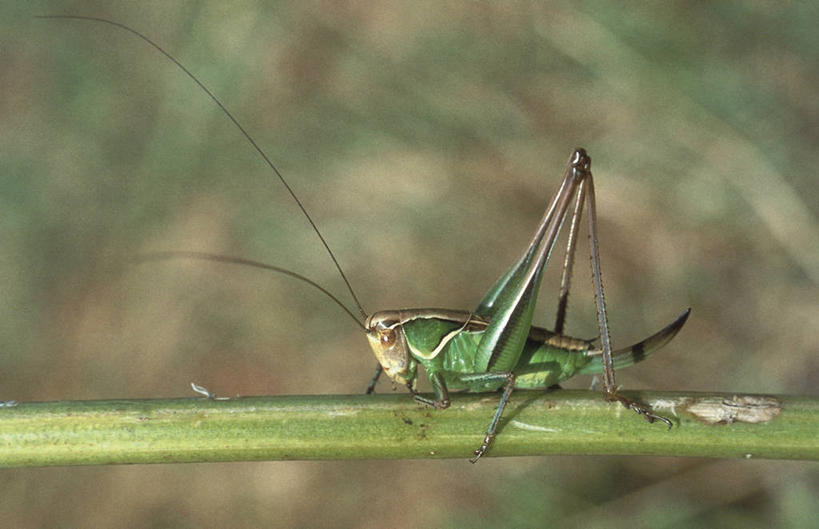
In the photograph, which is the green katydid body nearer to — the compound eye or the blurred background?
the compound eye

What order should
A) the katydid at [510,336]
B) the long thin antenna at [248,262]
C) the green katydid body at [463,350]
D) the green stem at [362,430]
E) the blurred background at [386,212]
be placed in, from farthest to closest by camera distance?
the blurred background at [386,212], the green katydid body at [463,350], the katydid at [510,336], the long thin antenna at [248,262], the green stem at [362,430]

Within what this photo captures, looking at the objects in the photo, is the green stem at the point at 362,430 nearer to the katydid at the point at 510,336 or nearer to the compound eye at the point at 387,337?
the katydid at the point at 510,336

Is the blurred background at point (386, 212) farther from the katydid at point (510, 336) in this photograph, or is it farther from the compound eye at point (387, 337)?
the compound eye at point (387, 337)

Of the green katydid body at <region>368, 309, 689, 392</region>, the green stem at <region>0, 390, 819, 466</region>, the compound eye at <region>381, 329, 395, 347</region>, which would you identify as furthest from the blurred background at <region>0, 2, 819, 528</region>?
the green stem at <region>0, 390, 819, 466</region>

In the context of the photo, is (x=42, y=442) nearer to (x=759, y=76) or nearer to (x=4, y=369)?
(x=4, y=369)

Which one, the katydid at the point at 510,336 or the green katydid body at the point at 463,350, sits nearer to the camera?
the katydid at the point at 510,336

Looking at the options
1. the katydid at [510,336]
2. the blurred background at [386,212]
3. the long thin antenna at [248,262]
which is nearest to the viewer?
the long thin antenna at [248,262]

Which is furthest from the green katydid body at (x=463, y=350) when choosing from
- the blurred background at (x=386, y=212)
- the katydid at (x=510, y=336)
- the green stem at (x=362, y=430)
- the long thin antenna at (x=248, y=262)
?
the blurred background at (x=386, y=212)
